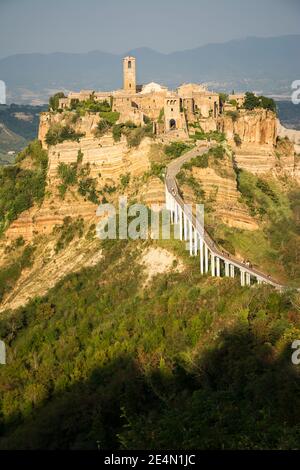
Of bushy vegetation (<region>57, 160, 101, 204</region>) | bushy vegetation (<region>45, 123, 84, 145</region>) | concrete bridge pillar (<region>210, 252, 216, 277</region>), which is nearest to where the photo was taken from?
concrete bridge pillar (<region>210, 252, 216, 277</region>)

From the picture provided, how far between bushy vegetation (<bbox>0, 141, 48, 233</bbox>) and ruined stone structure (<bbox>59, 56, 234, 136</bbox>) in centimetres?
346

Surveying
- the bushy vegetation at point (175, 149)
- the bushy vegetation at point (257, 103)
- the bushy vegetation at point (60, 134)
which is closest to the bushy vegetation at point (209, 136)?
the bushy vegetation at point (175, 149)

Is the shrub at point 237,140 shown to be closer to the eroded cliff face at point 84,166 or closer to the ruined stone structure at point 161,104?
the ruined stone structure at point 161,104

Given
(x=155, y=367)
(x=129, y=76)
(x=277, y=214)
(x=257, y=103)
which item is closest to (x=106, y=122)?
(x=129, y=76)

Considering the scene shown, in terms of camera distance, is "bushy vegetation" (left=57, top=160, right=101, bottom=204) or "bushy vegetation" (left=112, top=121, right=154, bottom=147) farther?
"bushy vegetation" (left=57, top=160, right=101, bottom=204)

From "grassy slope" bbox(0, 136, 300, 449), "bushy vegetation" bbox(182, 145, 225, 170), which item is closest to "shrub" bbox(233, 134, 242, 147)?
"bushy vegetation" bbox(182, 145, 225, 170)

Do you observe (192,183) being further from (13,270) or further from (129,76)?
(129,76)

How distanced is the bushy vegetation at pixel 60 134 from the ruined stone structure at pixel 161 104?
2.23m

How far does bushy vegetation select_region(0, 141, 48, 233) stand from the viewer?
1635 inches

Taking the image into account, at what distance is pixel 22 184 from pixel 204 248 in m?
15.6

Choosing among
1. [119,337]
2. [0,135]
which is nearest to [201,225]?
[119,337]

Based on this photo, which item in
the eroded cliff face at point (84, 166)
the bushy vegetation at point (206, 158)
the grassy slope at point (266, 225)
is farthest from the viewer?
the eroded cliff face at point (84, 166)

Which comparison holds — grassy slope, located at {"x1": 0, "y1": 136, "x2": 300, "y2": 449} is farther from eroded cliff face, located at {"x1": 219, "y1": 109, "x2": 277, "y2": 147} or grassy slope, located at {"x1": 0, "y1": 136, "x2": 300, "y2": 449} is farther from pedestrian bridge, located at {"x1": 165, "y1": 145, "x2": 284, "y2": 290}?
eroded cliff face, located at {"x1": 219, "y1": 109, "x2": 277, "y2": 147}

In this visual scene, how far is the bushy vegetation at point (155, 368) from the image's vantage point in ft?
61.2
